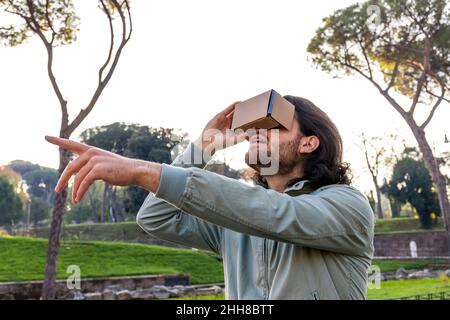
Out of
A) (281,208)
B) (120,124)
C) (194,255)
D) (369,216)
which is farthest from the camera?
(120,124)

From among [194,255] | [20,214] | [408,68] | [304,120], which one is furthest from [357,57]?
[20,214]

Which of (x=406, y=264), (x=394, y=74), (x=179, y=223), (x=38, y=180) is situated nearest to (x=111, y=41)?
(x=394, y=74)

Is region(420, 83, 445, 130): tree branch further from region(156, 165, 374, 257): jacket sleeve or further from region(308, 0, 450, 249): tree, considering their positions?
region(156, 165, 374, 257): jacket sleeve

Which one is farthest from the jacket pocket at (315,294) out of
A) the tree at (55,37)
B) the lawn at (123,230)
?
the lawn at (123,230)

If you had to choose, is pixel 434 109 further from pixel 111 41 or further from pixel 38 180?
pixel 38 180

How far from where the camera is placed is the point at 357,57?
13945 millimetres

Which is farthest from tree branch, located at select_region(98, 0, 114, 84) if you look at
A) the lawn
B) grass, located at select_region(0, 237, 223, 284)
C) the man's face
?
the lawn

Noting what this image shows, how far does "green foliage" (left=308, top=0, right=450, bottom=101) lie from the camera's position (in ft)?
44.7

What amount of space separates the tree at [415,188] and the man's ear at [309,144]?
87.5 feet

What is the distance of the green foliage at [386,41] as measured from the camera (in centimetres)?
1361

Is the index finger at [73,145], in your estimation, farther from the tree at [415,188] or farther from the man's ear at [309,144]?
the tree at [415,188]

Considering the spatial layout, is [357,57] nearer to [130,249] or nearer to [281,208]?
[130,249]
